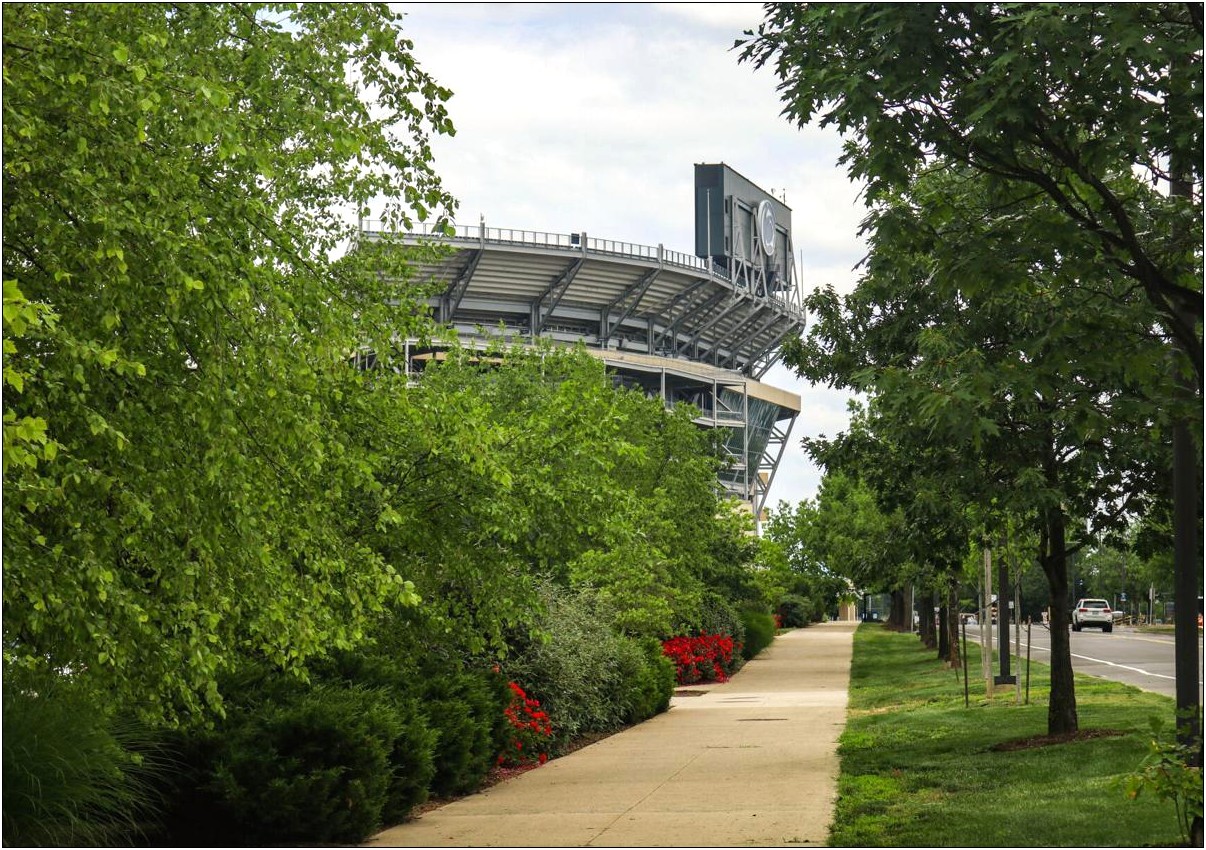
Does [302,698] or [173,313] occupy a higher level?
[173,313]

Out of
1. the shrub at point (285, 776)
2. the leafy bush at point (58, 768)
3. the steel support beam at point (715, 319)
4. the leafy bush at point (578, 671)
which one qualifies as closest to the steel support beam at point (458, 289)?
the steel support beam at point (715, 319)

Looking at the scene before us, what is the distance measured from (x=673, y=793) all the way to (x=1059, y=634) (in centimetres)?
604

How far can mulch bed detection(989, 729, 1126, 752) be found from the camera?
15633mm

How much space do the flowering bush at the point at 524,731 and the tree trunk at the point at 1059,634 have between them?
6030 mm

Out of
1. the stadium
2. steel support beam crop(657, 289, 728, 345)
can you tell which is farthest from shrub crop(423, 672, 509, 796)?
steel support beam crop(657, 289, 728, 345)

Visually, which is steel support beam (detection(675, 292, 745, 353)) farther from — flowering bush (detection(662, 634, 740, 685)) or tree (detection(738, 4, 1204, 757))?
tree (detection(738, 4, 1204, 757))

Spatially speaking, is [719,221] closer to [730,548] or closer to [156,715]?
[730,548]

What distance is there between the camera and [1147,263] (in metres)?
8.15

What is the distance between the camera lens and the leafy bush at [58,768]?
814 cm

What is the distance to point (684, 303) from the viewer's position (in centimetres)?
9400

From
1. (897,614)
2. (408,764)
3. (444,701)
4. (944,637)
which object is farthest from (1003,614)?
(897,614)

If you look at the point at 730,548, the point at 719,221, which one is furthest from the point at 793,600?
the point at 730,548

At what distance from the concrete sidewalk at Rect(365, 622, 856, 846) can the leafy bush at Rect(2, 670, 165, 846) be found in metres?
2.45

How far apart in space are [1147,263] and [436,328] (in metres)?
6.15
